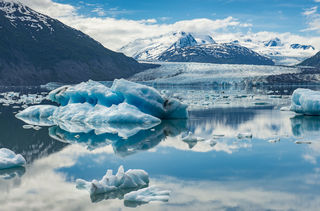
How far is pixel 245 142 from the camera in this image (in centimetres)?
998

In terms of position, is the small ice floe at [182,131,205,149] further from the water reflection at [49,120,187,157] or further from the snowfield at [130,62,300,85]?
the snowfield at [130,62,300,85]

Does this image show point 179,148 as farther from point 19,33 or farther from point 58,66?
point 19,33

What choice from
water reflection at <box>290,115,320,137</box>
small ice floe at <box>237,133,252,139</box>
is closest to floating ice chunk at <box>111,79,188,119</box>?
water reflection at <box>290,115,320,137</box>

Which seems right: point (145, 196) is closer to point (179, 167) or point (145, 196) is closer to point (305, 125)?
point (179, 167)

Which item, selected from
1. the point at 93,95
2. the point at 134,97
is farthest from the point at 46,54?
the point at 134,97

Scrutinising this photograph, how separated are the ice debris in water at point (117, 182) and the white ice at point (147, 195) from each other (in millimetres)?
410

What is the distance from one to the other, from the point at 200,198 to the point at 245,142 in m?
4.86

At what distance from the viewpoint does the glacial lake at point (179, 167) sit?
534 centimetres

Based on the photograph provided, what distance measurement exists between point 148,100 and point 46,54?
3553 inches

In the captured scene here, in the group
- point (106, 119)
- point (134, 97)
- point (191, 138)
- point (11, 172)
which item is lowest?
point (11, 172)

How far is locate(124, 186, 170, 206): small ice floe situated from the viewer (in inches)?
209

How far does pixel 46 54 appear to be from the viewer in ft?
326

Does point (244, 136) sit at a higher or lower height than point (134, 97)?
lower

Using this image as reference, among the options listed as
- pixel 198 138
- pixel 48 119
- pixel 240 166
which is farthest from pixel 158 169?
pixel 48 119
